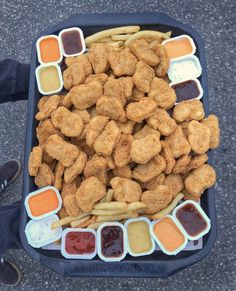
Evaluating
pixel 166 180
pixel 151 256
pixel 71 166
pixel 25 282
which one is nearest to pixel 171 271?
pixel 151 256

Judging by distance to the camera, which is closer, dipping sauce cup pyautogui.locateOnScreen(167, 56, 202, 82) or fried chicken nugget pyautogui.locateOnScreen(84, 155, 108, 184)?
fried chicken nugget pyautogui.locateOnScreen(84, 155, 108, 184)

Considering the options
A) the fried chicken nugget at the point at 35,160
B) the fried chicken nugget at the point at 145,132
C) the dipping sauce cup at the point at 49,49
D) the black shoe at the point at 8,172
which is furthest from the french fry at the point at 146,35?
the black shoe at the point at 8,172

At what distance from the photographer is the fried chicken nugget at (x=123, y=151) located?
170 cm

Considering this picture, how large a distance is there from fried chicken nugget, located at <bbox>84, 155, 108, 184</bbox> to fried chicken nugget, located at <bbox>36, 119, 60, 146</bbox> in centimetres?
21

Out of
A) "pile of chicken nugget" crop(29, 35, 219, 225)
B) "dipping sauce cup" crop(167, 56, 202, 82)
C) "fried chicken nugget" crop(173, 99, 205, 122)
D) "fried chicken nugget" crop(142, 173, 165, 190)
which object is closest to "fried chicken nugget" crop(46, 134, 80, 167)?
"pile of chicken nugget" crop(29, 35, 219, 225)

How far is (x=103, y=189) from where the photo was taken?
1.71m

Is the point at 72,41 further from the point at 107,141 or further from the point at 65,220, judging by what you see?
the point at 65,220

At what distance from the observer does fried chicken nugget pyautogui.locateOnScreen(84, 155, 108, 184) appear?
169cm

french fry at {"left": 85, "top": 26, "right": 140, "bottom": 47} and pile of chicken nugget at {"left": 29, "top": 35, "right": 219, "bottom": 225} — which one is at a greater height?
french fry at {"left": 85, "top": 26, "right": 140, "bottom": 47}

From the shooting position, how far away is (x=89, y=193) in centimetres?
167

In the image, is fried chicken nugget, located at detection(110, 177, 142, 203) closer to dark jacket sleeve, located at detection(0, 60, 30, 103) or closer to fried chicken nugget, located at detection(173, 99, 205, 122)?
fried chicken nugget, located at detection(173, 99, 205, 122)

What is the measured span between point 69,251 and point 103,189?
287 mm

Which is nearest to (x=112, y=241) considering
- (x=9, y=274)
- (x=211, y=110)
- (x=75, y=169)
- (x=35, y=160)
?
(x=75, y=169)

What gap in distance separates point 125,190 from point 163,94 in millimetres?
433
